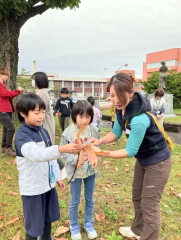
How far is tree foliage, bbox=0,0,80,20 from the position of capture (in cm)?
533

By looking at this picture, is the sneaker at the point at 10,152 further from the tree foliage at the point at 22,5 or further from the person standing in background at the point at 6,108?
the tree foliage at the point at 22,5

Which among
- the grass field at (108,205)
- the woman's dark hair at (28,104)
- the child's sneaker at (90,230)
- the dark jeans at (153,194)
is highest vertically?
the woman's dark hair at (28,104)

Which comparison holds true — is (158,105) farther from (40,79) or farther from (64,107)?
(40,79)

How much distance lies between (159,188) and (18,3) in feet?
18.4

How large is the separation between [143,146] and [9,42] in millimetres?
5982

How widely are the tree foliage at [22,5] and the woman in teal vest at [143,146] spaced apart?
486 centimetres

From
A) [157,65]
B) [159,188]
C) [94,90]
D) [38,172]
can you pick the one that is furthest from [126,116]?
[94,90]

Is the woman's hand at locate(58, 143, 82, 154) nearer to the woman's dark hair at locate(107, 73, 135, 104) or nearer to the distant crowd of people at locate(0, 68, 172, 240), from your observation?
the distant crowd of people at locate(0, 68, 172, 240)

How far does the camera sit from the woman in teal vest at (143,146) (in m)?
1.65

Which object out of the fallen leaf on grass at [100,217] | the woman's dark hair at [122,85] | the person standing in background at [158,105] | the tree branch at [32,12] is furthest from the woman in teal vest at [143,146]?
the tree branch at [32,12]

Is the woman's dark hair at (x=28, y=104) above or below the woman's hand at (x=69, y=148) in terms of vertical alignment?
→ above

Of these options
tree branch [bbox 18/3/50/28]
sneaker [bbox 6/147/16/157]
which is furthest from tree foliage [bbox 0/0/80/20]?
sneaker [bbox 6/147/16/157]

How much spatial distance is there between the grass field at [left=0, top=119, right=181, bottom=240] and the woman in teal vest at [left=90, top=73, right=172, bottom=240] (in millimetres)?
518

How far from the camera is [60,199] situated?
3.08 metres
